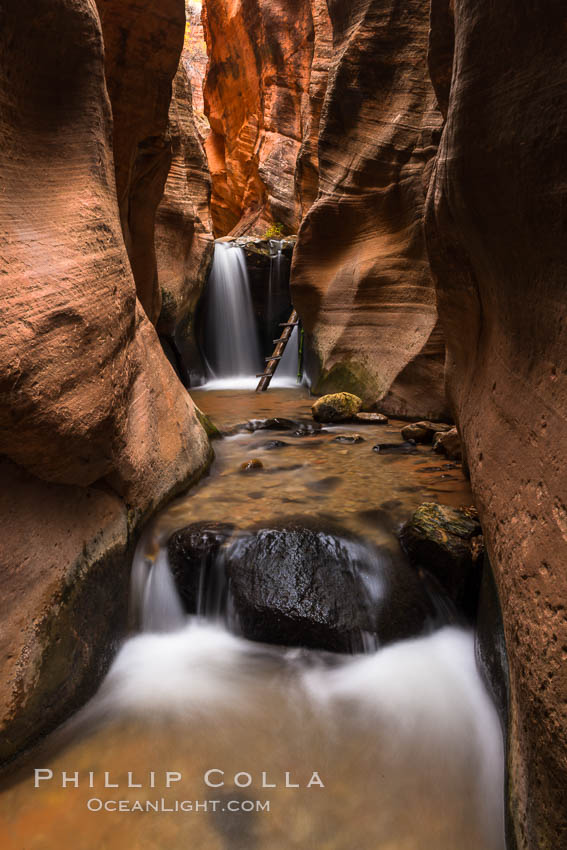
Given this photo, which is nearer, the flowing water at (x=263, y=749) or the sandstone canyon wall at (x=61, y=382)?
the flowing water at (x=263, y=749)

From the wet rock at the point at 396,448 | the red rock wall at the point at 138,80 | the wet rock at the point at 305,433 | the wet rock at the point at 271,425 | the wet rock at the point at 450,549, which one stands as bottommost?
the wet rock at the point at 271,425

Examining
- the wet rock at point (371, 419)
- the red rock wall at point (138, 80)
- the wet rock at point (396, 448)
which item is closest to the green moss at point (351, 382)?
the wet rock at point (371, 419)

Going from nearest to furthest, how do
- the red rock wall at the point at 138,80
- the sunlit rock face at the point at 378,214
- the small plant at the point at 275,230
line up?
the red rock wall at the point at 138,80, the sunlit rock face at the point at 378,214, the small plant at the point at 275,230

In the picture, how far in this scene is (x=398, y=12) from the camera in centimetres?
724

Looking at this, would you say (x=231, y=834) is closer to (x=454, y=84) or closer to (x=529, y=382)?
(x=529, y=382)

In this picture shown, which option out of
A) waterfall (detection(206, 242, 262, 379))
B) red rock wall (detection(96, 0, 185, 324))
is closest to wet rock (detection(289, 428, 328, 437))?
red rock wall (detection(96, 0, 185, 324))

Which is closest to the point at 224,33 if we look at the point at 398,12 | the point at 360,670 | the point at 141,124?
the point at 398,12

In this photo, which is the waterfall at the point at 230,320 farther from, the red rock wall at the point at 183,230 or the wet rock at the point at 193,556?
the wet rock at the point at 193,556

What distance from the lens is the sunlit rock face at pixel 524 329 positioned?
5.16ft

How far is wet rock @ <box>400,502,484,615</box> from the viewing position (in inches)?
110

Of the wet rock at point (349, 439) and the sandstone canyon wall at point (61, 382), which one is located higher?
the sandstone canyon wall at point (61, 382)

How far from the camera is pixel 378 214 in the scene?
764cm

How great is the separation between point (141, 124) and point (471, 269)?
3684 millimetres

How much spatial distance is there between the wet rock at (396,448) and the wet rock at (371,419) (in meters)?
1.28
